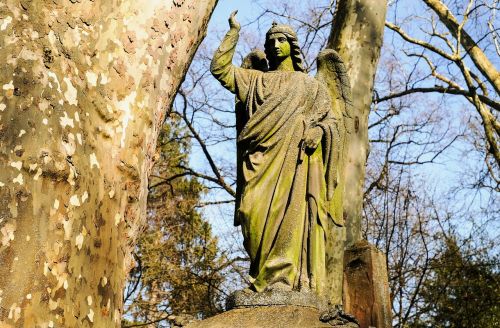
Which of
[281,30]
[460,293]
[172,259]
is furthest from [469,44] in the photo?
[281,30]

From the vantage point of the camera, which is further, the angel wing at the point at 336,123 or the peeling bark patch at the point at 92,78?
the angel wing at the point at 336,123

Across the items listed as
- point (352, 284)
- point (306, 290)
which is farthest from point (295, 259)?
point (352, 284)

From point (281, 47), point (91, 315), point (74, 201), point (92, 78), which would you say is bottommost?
point (91, 315)

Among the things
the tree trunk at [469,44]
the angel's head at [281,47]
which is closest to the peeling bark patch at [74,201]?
the angel's head at [281,47]

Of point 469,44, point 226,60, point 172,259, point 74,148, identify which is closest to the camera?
point 74,148

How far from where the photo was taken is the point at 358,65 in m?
9.71

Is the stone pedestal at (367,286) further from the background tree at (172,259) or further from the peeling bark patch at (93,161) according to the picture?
the background tree at (172,259)

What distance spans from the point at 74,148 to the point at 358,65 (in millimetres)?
8121

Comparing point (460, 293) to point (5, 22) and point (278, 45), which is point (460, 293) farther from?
point (5, 22)

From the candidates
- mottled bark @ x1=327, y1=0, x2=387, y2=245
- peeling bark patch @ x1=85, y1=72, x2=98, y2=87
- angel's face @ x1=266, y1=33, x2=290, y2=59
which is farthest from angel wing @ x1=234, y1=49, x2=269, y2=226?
peeling bark patch @ x1=85, y1=72, x2=98, y2=87

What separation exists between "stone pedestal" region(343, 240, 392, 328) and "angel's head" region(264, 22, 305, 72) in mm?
1665

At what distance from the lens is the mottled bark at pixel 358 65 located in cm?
894

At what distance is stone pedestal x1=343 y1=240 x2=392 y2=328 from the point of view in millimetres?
6262

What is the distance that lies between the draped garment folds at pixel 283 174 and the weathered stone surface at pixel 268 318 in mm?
273
